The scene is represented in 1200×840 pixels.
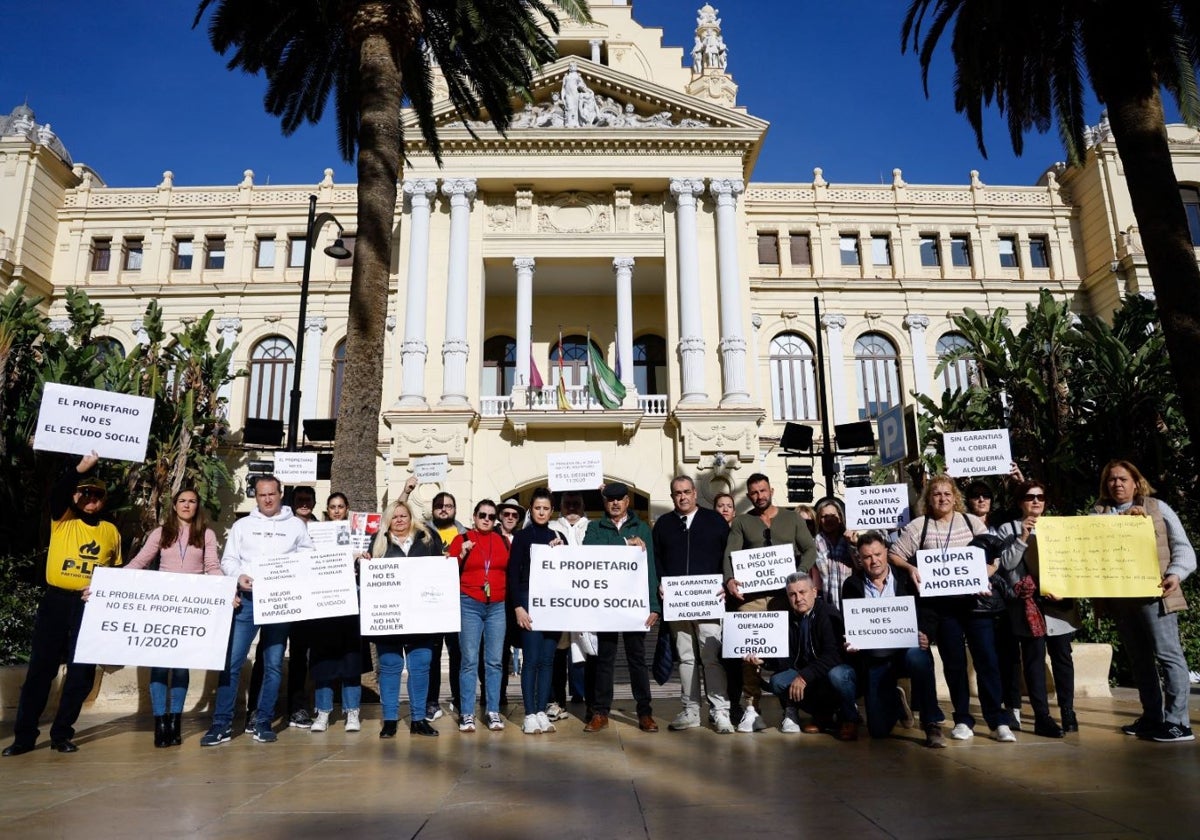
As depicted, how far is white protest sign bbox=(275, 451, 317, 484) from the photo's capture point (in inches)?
440

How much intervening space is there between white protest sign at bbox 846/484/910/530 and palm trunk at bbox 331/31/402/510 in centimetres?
553

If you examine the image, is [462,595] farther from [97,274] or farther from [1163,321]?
[97,274]

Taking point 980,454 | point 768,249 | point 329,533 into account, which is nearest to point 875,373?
point 768,249

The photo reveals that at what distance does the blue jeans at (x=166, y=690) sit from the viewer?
6.35 meters

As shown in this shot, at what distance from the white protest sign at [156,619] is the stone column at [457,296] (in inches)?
602

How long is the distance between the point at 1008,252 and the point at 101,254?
33.2m

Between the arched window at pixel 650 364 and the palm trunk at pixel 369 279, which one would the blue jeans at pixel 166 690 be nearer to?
the palm trunk at pixel 369 279

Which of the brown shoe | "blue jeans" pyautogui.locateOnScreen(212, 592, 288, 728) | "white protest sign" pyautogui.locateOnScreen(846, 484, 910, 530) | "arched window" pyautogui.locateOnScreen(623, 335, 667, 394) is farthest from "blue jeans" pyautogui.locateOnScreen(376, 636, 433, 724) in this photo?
"arched window" pyautogui.locateOnScreen(623, 335, 667, 394)

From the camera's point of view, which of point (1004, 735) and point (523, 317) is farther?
point (523, 317)

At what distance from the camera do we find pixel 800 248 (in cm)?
3016

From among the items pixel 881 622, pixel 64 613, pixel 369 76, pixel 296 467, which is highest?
pixel 369 76

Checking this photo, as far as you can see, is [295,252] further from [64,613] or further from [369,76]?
[64,613]

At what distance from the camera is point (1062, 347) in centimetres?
1712

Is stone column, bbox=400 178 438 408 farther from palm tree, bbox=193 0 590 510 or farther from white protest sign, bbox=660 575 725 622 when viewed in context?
white protest sign, bbox=660 575 725 622
